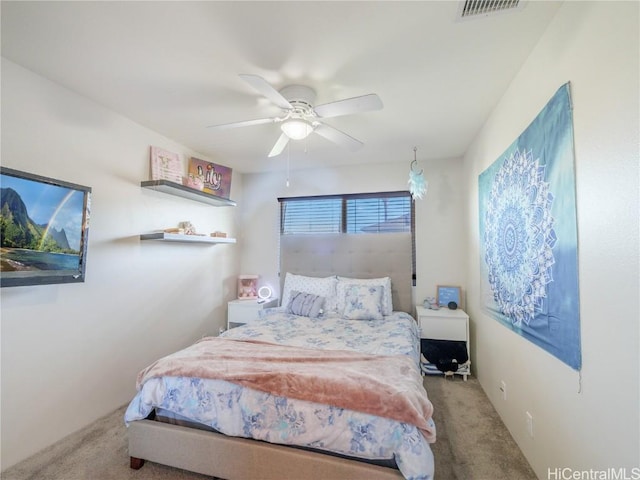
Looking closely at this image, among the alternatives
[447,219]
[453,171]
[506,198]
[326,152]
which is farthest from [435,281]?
[326,152]

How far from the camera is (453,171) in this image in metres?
3.57

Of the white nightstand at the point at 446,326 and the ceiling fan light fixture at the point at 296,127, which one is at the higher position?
the ceiling fan light fixture at the point at 296,127

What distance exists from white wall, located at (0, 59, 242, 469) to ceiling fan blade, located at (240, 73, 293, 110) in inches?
61.6

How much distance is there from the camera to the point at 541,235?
1592mm

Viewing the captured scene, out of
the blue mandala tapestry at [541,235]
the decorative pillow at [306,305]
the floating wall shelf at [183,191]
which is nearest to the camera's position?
the blue mandala tapestry at [541,235]

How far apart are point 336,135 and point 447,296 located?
234 cm

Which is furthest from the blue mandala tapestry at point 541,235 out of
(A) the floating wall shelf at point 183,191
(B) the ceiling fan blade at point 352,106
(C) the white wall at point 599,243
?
(A) the floating wall shelf at point 183,191

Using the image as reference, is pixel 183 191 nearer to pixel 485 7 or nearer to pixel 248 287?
pixel 248 287

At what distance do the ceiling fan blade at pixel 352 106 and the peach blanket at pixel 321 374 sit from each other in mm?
1542

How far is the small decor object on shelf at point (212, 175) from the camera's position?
3.34 m

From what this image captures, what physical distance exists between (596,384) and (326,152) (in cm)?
294

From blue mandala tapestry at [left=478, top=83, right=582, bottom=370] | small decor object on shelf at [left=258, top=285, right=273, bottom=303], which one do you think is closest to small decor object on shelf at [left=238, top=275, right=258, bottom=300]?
small decor object on shelf at [left=258, top=285, right=273, bottom=303]

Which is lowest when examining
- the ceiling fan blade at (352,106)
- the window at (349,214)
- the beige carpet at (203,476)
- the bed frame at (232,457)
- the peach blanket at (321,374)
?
the beige carpet at (203,476)

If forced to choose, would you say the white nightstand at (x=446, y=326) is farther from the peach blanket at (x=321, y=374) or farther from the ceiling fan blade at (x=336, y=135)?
the ceiling fan blade at (x=336, y=135)
